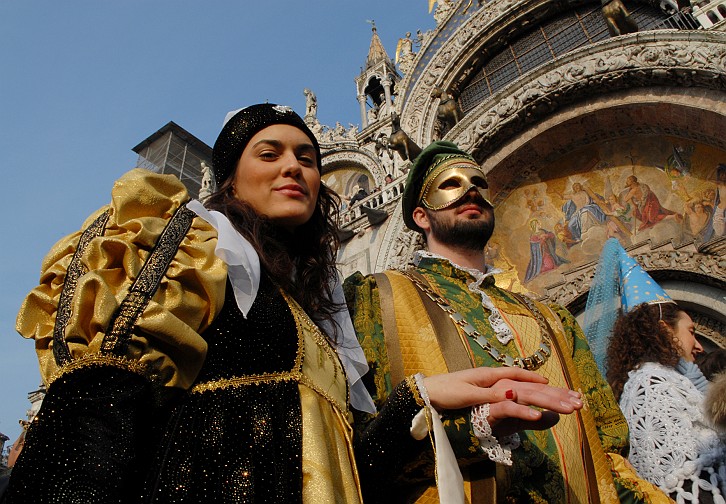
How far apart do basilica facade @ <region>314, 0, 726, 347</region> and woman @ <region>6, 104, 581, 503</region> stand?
176 inches

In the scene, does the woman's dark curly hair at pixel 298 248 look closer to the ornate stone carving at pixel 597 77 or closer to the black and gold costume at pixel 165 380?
the black and gold costume at pixel 165 380

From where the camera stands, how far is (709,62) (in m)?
6.14

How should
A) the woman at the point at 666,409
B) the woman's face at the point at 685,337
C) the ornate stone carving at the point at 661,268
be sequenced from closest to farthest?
the woman at the point at 666,409 < the woman's face at the point at 685,337 < the ornate stone carving at the point at 661,268

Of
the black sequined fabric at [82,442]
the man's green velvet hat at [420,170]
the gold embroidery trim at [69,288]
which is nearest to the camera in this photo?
the black sequined fabric at [82,442]

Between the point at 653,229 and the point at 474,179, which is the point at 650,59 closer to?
the point at 653,229

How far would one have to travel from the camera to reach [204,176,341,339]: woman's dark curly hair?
1.39 metres

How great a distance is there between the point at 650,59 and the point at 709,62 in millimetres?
732

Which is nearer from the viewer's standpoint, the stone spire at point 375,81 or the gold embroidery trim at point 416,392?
the gold embroidery trim at point 416,392

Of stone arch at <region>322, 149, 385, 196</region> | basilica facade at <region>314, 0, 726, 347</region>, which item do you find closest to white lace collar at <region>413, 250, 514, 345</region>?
basilica facade at <region>314, 0, 726, 347</region>

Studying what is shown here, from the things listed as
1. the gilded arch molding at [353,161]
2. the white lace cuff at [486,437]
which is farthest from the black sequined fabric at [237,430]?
the gilded arch molding at [353,161]

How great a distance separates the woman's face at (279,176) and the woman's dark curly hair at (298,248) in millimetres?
34

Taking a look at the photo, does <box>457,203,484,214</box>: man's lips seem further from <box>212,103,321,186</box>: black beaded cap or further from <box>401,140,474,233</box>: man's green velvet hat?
<box>212,103,321,186</box>: black beaded cap

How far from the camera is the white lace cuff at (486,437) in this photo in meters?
1.27

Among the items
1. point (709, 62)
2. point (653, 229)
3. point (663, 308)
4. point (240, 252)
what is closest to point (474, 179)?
point (240, 252)
